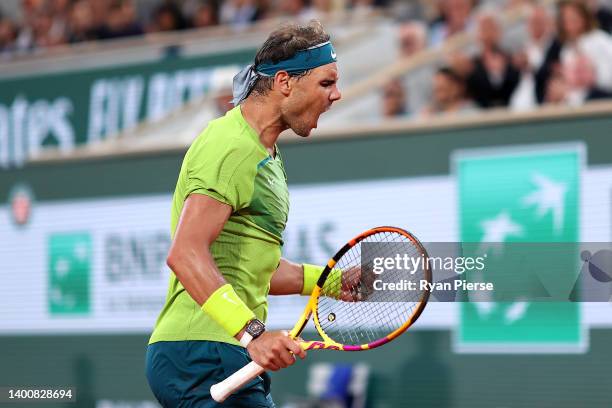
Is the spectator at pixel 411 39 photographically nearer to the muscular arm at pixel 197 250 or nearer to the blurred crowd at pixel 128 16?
the blurred crowd at pixel 128 16

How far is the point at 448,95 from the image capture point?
27.0ft

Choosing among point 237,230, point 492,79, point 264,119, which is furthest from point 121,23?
point 237,230

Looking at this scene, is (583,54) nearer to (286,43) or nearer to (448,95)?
(448,95)

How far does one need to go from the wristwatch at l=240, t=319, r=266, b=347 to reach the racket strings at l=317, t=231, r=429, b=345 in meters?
0.54

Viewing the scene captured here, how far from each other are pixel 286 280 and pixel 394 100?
14.6 ft

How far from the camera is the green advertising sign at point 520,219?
21.5 ft

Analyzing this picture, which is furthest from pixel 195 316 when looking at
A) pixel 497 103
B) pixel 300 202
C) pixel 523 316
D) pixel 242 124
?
pixel 497 103

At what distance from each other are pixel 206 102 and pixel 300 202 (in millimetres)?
2265

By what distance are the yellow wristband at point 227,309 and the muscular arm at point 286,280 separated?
0.82 m

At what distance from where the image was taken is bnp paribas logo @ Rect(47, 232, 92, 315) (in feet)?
27.3

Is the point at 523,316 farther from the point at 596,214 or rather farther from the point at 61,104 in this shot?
the point at 61,104

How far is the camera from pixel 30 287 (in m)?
8.57

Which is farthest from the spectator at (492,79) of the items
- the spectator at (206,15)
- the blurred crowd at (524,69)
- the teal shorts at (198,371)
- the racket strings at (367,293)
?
the teal shorts at (198,371)

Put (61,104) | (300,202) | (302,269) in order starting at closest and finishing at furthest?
(302,269)
(300,202)
(61,104)
